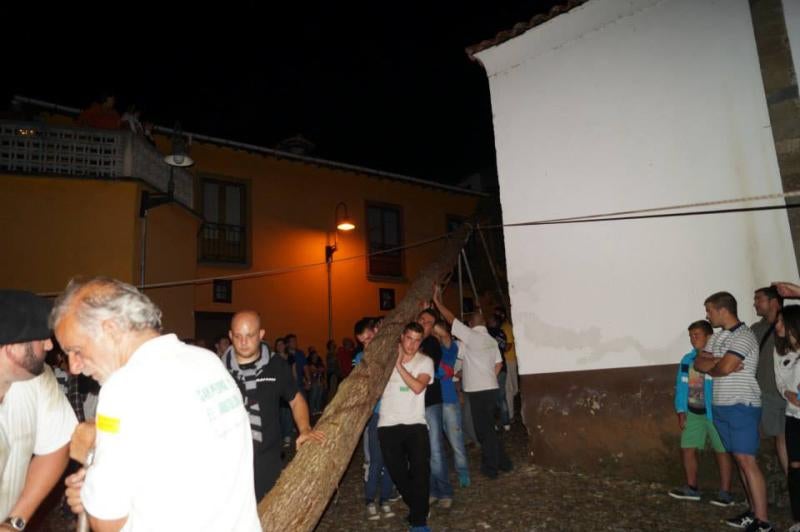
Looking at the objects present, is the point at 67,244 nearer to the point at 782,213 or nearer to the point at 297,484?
the point at 297,484

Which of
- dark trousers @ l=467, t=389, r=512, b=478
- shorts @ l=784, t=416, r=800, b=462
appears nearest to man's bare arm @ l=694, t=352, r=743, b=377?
shorts @ l=784, t=416, r=800, b=462

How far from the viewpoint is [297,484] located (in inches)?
140

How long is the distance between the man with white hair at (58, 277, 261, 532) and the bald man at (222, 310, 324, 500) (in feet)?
6.24

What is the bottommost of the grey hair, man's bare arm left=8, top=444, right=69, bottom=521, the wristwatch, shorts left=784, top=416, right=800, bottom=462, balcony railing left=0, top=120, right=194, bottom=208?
→ shorts left=784, top=416, right=800, bottom=462

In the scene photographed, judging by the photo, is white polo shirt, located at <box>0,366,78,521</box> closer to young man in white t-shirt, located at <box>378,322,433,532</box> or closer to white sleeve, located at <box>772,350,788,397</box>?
young man in white t-shirt, located at <box>378,322,433,532</box>

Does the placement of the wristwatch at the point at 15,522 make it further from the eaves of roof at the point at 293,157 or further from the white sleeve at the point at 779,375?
the eaves of roof at the point at 293,157

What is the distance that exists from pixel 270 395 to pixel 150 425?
2.31 m

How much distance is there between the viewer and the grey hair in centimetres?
162

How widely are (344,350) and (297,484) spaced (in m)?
9.29

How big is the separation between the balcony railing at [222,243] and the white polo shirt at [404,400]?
1052cm

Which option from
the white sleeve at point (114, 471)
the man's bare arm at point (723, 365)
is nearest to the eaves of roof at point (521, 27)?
the man's bare arm at point (723, 365)

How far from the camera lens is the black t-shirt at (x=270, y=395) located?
142 inches

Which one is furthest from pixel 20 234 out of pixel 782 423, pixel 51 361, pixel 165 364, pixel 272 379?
pixel 782 423

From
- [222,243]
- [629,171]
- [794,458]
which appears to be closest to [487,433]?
[794,458]
